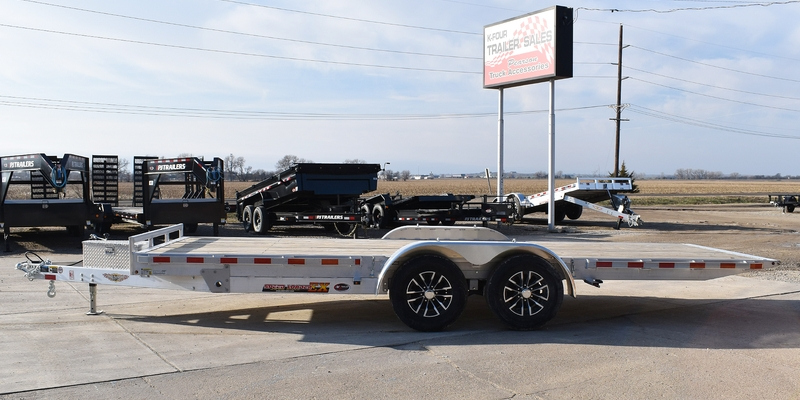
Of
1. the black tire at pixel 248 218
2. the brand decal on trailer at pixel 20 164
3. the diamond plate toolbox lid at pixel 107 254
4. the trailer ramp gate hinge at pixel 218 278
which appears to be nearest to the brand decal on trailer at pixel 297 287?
the trailer ramp gate hinge at pixel 218 278

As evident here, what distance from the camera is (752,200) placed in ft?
144

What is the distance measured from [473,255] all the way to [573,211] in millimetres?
18869

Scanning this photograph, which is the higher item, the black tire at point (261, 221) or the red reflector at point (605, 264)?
the red reflector at point (605, 264)

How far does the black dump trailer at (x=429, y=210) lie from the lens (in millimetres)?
18516

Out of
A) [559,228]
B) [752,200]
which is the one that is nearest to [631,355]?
[559,228]

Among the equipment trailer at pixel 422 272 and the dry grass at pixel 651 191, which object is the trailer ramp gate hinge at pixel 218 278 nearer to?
the equipment trailer at pixel 422 272

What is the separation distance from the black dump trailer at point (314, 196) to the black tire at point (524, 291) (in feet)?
34.4

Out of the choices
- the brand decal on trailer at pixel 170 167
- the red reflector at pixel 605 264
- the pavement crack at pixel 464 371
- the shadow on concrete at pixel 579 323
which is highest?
the brand decal on trailer at pixel 170 167

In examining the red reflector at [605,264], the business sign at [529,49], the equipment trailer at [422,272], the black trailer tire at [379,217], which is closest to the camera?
the equipment trailer at [422,272]

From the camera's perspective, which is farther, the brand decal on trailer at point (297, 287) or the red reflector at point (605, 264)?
the red reflector at point (605, 264)

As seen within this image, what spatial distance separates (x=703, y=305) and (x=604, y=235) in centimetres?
1101

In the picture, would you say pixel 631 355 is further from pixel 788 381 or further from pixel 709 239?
pixel 709 239

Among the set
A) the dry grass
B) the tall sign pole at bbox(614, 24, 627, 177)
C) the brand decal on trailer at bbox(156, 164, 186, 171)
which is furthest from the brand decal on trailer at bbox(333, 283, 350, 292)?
the tall sign pole at bbox(614, 24, 627, 177)

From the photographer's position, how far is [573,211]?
25031 mm
